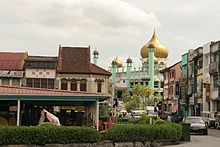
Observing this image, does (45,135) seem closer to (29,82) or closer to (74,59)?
(29,82)

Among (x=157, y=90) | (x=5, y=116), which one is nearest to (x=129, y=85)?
(x=157, y=90)

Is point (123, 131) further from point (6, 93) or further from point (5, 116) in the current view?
point (5, 116)

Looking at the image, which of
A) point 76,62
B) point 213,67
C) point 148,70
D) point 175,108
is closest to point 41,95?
point 213,67

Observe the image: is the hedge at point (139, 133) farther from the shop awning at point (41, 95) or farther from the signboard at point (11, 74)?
the signboard at point (11, 74)

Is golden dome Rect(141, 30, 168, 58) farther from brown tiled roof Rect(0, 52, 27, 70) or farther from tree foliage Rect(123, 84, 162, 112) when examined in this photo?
brown tiled roof Rect(0, 52, 27, 70)

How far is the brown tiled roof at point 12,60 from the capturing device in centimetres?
7075

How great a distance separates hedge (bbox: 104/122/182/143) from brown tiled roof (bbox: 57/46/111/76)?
43.8m

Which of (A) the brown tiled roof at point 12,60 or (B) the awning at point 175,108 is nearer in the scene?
(A) the brown tiled roof at point 12,60

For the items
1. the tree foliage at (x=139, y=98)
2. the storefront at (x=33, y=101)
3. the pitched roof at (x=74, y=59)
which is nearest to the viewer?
the storefront at (x=33, y=101)

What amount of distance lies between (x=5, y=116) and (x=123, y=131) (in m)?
12.5

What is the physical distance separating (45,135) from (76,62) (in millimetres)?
Result: 48969

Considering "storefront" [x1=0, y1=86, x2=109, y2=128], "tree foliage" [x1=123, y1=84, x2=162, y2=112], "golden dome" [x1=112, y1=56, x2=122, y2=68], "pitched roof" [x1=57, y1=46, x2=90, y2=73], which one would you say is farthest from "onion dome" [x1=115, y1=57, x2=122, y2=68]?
"storefront" [x1=0, y1=86, x2=109, y2=128]

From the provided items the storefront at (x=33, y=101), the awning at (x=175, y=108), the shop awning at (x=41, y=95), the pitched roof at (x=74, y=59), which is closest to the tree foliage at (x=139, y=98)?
the awning at (x=175, y=108)

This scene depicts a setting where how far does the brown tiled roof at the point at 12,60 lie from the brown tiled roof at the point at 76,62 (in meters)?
5.73
